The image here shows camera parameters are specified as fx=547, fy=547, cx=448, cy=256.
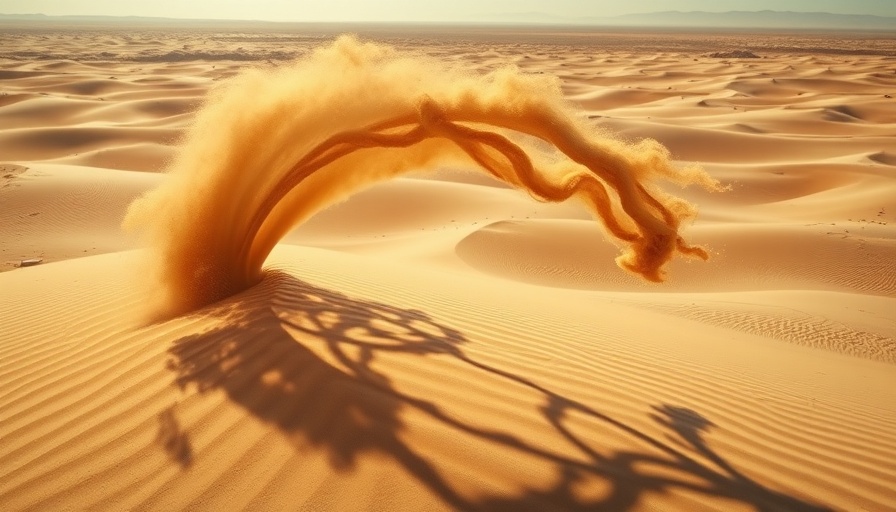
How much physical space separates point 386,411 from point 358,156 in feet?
8.27

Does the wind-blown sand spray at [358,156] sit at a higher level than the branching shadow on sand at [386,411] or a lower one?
higher

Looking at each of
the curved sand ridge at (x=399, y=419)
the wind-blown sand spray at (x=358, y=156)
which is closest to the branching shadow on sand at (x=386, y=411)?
the curved sand ridge at (x=399, y=419)

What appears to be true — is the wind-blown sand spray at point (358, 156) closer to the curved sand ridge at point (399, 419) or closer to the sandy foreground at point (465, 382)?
the sandy foreground at point (465, 382)

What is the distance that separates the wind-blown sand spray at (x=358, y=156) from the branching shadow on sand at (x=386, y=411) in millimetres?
944

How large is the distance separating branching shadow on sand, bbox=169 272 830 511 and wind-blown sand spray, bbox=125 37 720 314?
0.94 metres

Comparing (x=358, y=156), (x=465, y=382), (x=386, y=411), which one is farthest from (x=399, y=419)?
(x=358, y=156)

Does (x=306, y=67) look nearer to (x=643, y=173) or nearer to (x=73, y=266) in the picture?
(x=643, y=173)

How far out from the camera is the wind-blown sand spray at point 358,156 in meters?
3.71

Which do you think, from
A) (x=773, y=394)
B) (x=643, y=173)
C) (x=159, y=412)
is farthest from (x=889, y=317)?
(x=159, y=412)

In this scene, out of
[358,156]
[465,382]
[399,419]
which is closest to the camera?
[399,419]

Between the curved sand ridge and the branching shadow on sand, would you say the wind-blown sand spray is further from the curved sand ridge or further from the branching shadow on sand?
the branching shadow on sand

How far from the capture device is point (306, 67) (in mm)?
4566

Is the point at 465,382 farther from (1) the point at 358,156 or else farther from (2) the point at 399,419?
(1) the point at 358,156

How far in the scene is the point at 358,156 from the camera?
15.5ft
